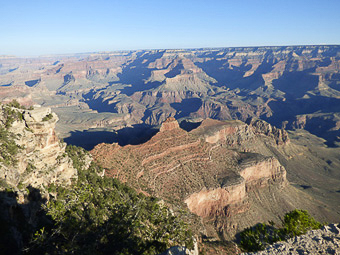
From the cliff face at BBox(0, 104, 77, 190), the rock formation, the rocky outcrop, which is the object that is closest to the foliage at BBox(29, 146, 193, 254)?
the cliff face at BBox(0, 104, 77, 190)

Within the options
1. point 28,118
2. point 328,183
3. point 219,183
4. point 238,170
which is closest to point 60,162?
point 28,118

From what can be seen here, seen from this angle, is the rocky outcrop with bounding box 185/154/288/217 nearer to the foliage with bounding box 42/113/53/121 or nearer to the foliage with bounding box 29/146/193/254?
the foliage with bounding box 29/146/193/254

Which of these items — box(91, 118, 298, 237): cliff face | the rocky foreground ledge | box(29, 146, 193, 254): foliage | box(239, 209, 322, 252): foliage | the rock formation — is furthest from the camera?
the rock formation

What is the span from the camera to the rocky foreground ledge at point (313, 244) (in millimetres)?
23331

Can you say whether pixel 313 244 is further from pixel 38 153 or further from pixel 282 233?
pixel 38 153

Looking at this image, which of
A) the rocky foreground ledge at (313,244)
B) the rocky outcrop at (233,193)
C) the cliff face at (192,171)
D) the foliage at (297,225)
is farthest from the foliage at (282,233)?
the rocky outcrop at (233,193)

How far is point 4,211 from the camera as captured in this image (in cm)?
2484

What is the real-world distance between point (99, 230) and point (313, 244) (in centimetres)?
2698

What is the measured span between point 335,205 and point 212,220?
219 ft

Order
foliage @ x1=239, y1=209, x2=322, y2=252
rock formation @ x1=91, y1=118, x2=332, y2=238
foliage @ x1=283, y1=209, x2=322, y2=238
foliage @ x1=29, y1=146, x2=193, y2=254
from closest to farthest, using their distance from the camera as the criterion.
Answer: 1. foliage @ x1=29, y1=146, x2=193, y2=254
2. foliage @ x1=239, y1=209, x2=322, y2=252
3. foliage @ x1=283, y1=209, x2=322, y2=238
4. rock formation @ x1=91, y1=118, x2=332, y2=238

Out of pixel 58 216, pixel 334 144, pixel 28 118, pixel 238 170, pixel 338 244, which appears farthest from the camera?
pixel 334 144

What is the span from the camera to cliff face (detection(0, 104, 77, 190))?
107 ft

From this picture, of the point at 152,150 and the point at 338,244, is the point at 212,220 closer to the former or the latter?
the point at 152,150

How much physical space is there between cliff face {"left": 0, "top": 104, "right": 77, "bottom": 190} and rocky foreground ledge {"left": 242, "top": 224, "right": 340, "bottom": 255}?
1266 inches
